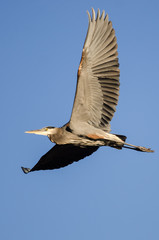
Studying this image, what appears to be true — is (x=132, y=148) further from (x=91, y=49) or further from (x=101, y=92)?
(x=91, y=49)

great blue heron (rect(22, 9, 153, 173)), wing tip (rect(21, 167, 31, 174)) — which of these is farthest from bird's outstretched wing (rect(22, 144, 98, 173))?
great blue heron (rect(22, 9, 153, 173))

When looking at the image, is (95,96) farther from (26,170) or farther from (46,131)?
(26,170)

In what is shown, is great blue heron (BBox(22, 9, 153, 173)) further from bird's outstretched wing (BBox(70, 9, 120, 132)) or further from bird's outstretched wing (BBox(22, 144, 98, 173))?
bird's outstretched wing (BBox(22, 144, 98, 173))

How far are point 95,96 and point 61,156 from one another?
7.10ft

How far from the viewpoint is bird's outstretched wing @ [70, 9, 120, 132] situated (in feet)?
34.9

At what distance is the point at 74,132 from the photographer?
35.6ft

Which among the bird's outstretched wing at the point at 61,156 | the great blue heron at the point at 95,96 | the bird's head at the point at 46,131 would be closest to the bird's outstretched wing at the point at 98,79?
the great blue heron at the point at 95,96

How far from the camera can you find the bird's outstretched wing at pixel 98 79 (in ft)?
A: 34.9

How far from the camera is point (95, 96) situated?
10.9 meters

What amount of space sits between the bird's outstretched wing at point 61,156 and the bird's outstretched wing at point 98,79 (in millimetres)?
1039

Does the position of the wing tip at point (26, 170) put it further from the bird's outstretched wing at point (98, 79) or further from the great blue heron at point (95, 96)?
the bird's outstretched wing at point (98, 79)

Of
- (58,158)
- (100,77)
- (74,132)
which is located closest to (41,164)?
(58,158)

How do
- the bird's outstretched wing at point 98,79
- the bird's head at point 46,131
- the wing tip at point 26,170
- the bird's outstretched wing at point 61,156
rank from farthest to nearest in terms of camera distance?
the wing tip at point 26,170 < the bird's outstretched wing at point 61,156 < the bird's head at point 46,131 < the bird's outstretched wing at point 98,79

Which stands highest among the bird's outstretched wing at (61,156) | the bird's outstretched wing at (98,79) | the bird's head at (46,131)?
the bird's outstretched wing at (98,79)
